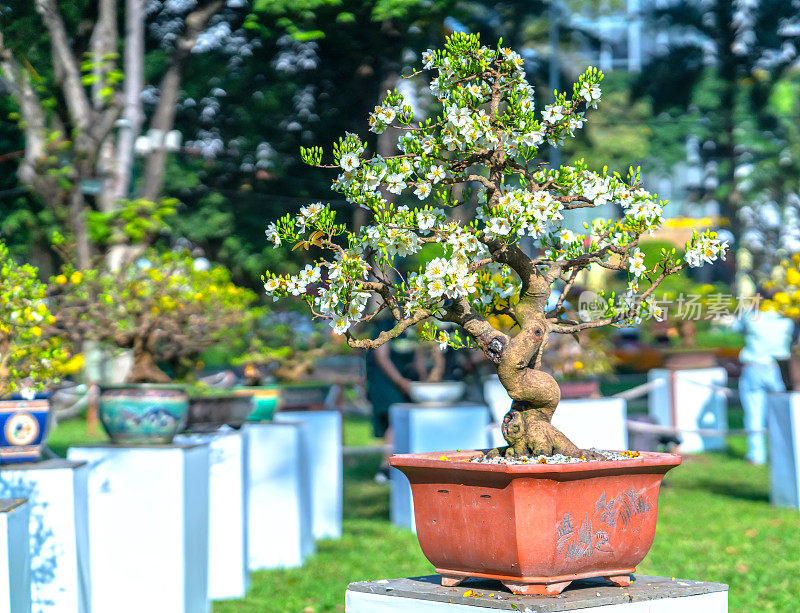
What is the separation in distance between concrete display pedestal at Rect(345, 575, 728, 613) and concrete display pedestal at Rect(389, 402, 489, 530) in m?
5.69

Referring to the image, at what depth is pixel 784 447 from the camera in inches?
370

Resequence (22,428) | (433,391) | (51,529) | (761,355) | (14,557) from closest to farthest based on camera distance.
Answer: (14,557)
(51,529)
(22,428)
(433,391)
(761,355)

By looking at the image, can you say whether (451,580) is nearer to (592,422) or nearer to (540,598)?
(540,598)

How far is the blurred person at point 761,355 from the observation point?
38.2 feet

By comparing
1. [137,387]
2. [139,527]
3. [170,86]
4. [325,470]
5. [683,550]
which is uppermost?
[170,86]

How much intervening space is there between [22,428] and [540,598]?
249cm

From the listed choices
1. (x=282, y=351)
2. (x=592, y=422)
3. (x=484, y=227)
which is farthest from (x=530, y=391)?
(x=592, y=422)

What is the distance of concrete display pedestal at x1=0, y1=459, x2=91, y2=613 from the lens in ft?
13.6

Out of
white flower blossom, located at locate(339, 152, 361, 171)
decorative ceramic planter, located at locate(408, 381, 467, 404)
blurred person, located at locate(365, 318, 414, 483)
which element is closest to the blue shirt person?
blurred person, located at locate(365, 318, 414, 483)

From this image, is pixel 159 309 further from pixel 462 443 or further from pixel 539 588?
pixel 539 588

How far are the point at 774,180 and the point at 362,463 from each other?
69.2ft

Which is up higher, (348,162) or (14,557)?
(348,162)

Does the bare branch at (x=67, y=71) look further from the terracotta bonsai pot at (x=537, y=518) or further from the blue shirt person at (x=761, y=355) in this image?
the terracotta bonsai pot at (x=537, y=518)

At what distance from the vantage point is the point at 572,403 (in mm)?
9461
